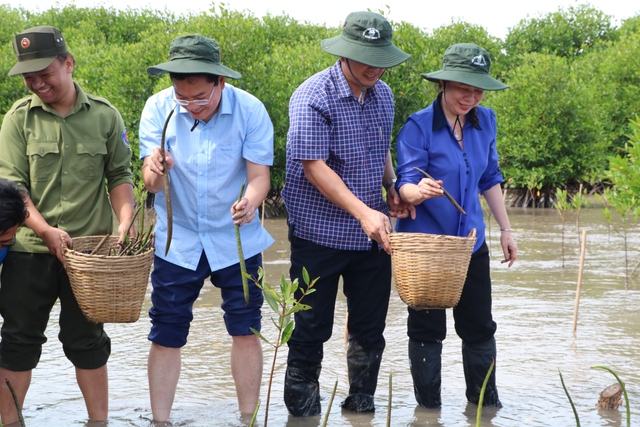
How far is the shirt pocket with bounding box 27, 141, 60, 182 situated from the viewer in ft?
12.5

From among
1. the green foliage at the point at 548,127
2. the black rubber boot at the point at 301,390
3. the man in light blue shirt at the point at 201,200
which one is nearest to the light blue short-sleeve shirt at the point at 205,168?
the man in light blue shirt at the point at 201,200

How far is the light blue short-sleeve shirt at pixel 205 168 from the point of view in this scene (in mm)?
3953

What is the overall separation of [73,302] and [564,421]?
94.5 inches

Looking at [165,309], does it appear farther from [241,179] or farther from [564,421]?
[564,421]

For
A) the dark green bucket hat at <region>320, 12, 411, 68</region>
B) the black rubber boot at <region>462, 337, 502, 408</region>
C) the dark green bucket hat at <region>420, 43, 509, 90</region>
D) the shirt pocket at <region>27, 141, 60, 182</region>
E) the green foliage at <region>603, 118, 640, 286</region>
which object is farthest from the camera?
the green foliage at <region>603, 118, 640, 286</region>

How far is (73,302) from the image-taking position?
3879 mm

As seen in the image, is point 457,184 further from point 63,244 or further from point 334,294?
point 63,244

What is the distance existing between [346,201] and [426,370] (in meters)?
1.06

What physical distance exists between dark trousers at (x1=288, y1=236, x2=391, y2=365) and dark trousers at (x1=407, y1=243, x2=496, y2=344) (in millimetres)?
191

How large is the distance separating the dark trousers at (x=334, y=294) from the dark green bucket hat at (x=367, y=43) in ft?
2.93

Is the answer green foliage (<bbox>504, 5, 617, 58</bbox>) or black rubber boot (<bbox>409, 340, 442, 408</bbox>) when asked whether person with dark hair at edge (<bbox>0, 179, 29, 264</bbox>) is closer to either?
black rubber boot (<bbox>409, 340, 442, 408</bbox>)

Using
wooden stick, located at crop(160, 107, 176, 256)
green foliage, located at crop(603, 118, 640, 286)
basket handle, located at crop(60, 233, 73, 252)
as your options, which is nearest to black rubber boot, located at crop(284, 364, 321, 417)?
wooden stick, located at crop(160, 107, 176, 256)

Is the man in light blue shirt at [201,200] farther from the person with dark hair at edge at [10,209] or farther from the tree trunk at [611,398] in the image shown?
the tree trunk at [611,398]

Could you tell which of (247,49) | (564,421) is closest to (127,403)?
(564,421)
